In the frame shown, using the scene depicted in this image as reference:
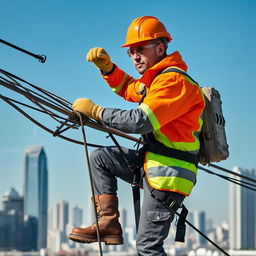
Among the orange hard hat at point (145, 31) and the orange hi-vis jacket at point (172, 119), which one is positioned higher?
the orange hard hat at point (145, 31)

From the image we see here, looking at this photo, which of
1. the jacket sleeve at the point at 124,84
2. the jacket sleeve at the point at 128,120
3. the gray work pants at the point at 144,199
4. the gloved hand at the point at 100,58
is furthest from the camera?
the jacket sleeve at the point at 124,84

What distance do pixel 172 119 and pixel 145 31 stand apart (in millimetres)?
742

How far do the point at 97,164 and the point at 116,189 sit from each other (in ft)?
0.86

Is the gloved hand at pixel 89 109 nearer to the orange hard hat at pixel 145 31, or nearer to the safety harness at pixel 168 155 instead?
the safety harness at pixel 168 155

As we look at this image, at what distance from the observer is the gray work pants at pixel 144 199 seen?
5.53 meters

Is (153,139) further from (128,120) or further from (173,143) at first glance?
(128,120)

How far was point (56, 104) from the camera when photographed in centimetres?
574

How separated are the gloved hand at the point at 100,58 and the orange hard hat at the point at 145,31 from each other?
1.08 feet

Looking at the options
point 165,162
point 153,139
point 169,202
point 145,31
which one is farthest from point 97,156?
point 145,31

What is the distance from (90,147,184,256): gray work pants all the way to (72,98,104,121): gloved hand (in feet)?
1.41

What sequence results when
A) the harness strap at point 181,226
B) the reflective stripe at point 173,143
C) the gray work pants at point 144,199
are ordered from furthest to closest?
the harness strap at point 181,226
the reflective stripe at point 173,143
the gray work pants at point 144,199

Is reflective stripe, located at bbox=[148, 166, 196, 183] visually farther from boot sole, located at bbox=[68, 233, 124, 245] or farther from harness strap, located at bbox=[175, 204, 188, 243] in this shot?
boot sole, located at bbox=[68, 233, 124, 245]

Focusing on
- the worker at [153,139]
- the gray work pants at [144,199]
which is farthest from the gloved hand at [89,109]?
the gray work pants at [144,199]

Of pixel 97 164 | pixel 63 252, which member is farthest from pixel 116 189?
pixel 63 252
